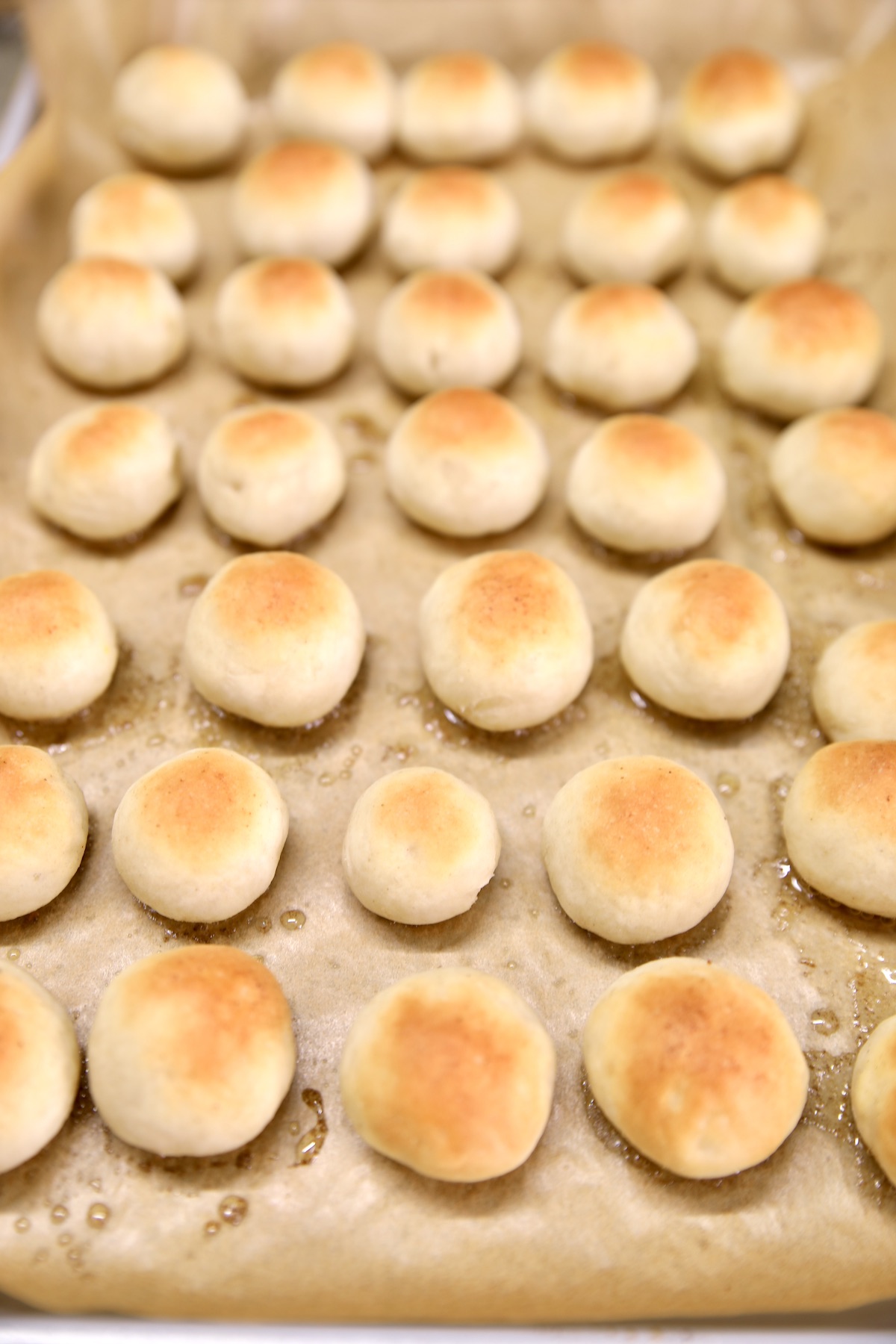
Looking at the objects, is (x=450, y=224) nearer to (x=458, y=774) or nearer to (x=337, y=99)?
(x=337, y=99)

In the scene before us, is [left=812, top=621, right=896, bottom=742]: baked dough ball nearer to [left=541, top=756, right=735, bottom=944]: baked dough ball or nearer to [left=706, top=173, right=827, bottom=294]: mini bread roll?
[left=541, top=756, right=735, bottom=944]: baked dough ball

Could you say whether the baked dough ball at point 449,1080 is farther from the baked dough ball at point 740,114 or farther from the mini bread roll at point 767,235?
the baked dough ball at point 740,114

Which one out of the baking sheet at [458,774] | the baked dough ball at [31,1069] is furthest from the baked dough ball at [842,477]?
the baked dough ball at [31,1069]

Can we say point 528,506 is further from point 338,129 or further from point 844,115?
point 844,115

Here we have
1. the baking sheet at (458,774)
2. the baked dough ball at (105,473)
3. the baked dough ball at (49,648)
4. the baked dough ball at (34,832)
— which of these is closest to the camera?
the baking sheet at (458,774)

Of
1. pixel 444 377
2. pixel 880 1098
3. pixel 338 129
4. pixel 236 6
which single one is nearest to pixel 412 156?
pixel 338 129

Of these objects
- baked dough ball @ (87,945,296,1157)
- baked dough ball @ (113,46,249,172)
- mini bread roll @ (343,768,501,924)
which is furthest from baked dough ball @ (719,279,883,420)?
baked dough ball @ (87,945,296,1157)
